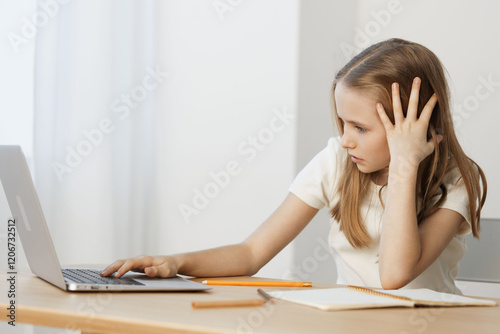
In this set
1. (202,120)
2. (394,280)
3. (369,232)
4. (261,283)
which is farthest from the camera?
(202,120)

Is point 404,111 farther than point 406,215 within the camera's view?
Yes

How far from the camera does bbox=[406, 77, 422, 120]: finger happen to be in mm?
1308

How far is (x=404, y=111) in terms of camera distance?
1358 millimetres

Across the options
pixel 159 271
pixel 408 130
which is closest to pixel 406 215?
pixel 408 130

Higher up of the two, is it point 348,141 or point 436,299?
point 348,141

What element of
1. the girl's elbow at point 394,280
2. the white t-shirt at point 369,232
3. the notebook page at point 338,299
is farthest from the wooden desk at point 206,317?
the white t-shirt at point 369,232

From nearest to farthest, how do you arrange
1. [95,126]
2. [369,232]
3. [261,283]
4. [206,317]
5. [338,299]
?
[206,317]
[338,299]
[261,283]
[369,232]
[95,126]

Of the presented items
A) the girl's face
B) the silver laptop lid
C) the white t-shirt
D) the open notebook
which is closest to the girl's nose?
the girl's face

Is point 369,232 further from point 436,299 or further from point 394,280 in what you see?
point 436,299

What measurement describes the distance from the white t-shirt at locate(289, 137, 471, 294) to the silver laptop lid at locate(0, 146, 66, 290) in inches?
27.6

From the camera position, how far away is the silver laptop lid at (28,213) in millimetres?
921

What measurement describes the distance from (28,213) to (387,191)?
74 cm

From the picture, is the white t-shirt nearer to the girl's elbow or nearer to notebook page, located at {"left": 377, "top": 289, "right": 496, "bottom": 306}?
the girl's elbow

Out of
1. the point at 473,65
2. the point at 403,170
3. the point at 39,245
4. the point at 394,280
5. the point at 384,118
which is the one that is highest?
the point at 473,65
